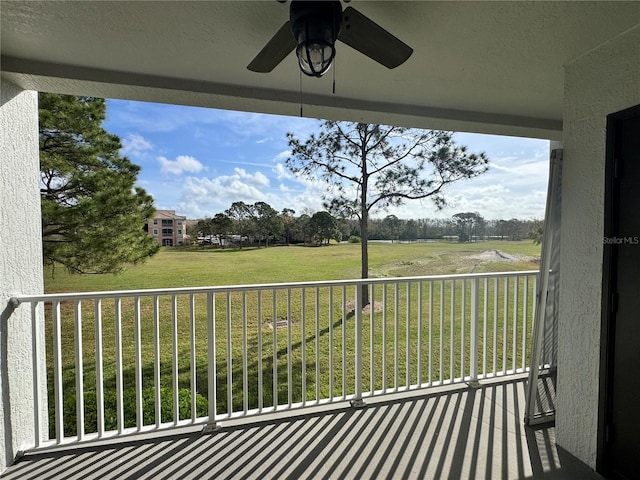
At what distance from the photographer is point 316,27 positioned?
117cm

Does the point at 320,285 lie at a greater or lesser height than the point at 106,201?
lesser

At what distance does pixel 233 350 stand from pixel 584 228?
459cm

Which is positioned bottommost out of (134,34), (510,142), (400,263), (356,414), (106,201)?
(356,414)

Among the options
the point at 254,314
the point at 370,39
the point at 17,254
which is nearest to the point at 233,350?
the point at 254,314

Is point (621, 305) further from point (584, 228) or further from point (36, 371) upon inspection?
point (36, 371)

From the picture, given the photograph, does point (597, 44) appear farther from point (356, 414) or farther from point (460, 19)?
point (356, 414)

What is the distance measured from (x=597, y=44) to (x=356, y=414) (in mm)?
2855

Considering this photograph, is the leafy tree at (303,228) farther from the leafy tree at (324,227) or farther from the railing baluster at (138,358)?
the railing baluster at (138,358)

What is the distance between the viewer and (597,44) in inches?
69.8

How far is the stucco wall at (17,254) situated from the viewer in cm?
192

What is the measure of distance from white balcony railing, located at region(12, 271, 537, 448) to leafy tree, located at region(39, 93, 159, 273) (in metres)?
0.73

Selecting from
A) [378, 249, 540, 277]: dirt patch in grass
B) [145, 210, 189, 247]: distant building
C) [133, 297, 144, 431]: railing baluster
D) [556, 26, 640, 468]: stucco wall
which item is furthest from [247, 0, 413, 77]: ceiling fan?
[378, 249, 540, 277]: dirt patch in grass

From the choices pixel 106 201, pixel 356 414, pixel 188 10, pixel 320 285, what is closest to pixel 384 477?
pixel 356 414

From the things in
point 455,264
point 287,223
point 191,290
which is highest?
point 287,223
